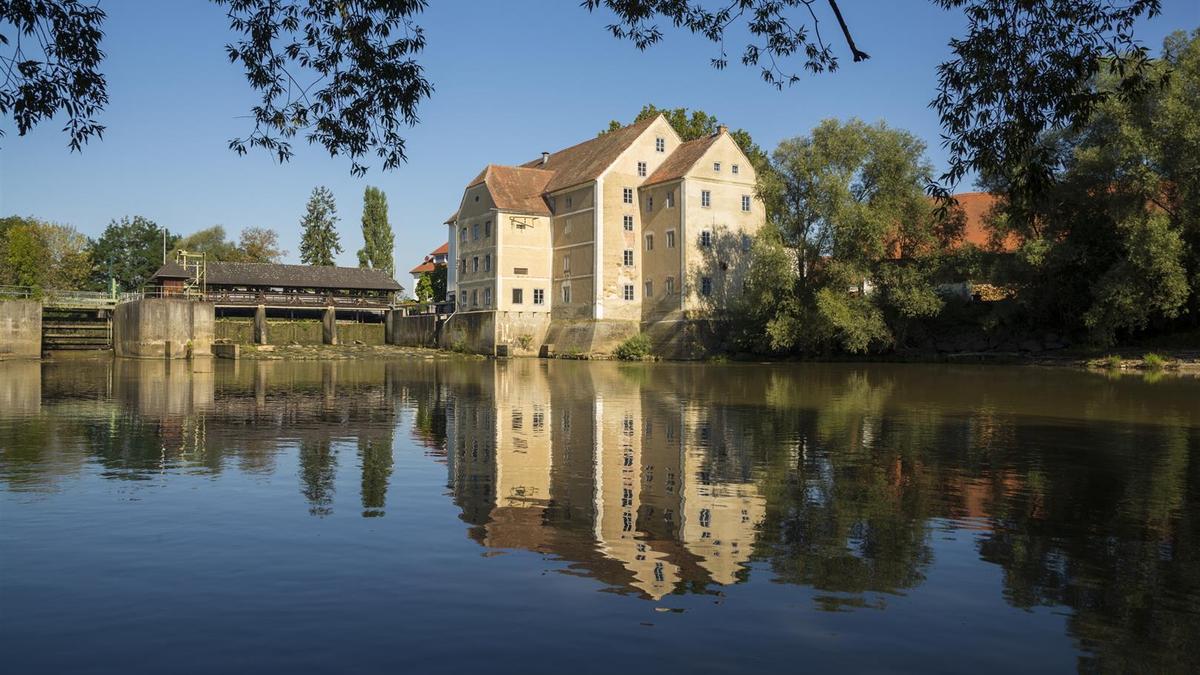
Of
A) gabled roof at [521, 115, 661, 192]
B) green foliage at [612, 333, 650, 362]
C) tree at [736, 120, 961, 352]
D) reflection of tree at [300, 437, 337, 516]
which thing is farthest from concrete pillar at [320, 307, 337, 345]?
reflection of tree at [300, 437, 337, 516]

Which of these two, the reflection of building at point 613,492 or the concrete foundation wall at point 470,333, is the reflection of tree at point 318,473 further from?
the concrete foundation wall at point 470,333

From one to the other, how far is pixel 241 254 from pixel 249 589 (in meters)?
132

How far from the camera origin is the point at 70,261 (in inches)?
4449

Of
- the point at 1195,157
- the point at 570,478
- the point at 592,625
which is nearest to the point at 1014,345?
the point at 1195,157

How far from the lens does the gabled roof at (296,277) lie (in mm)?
94750

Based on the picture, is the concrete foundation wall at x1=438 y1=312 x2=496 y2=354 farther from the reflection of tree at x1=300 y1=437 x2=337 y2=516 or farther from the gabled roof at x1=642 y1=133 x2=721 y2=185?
the reflection of tree at x1=300 y1=437 x2=337 y2=516

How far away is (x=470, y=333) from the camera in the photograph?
78562mm

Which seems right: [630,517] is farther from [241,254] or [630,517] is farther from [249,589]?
[241,254]

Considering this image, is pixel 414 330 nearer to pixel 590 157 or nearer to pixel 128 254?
pixel 590 157

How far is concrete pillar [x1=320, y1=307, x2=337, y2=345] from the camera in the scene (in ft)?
289

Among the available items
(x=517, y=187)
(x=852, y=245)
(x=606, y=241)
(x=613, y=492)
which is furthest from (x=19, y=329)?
(x=613, y=492)

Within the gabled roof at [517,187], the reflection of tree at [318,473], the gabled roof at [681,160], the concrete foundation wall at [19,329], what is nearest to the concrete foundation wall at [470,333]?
the gabled roof at [517,187]

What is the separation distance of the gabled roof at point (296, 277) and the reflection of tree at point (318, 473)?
8118 centimetres

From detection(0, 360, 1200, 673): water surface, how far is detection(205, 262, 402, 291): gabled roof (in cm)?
7586
